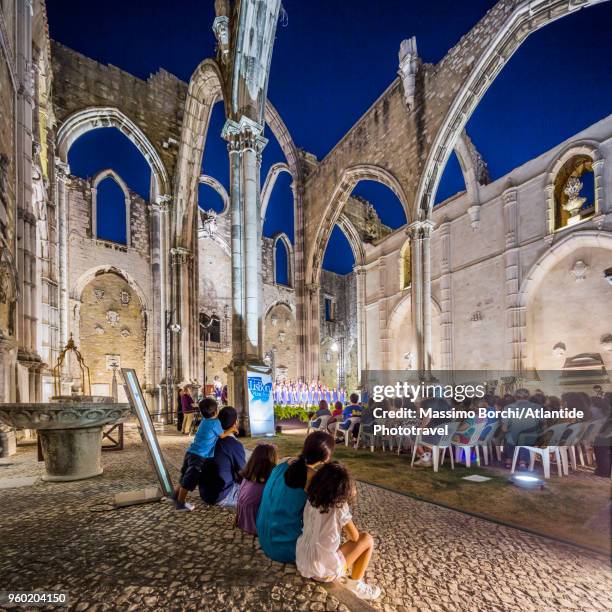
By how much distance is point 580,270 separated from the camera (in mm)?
11820

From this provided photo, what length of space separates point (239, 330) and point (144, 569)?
7.39 m

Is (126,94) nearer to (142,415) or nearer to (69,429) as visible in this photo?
(69,429)

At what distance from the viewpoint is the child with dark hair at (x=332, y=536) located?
232 centimetres

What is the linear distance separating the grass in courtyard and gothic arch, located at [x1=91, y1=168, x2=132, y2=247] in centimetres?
1624

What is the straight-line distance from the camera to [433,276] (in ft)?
57.8

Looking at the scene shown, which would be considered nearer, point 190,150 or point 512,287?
point 512,287

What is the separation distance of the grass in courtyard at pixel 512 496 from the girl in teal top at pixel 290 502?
89.2 inches

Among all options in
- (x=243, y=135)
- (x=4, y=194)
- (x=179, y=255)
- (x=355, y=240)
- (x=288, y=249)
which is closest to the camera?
(x=4, y=194)

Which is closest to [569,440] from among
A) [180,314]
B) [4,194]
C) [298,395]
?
[4,194]

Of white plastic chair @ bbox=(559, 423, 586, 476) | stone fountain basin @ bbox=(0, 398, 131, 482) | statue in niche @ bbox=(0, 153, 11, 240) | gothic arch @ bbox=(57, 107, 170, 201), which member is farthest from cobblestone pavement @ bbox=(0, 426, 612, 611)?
gothic arch @ bbox=(57, 107, 170, 201)

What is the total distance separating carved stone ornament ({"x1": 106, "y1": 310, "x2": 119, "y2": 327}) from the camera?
17.5 m

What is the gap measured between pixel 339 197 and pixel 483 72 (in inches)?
324

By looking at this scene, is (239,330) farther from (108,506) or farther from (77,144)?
(77,144)

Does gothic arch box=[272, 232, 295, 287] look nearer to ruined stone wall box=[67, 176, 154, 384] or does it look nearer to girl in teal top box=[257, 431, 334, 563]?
ruined stone wall box=[67, 176, 154, 384]
